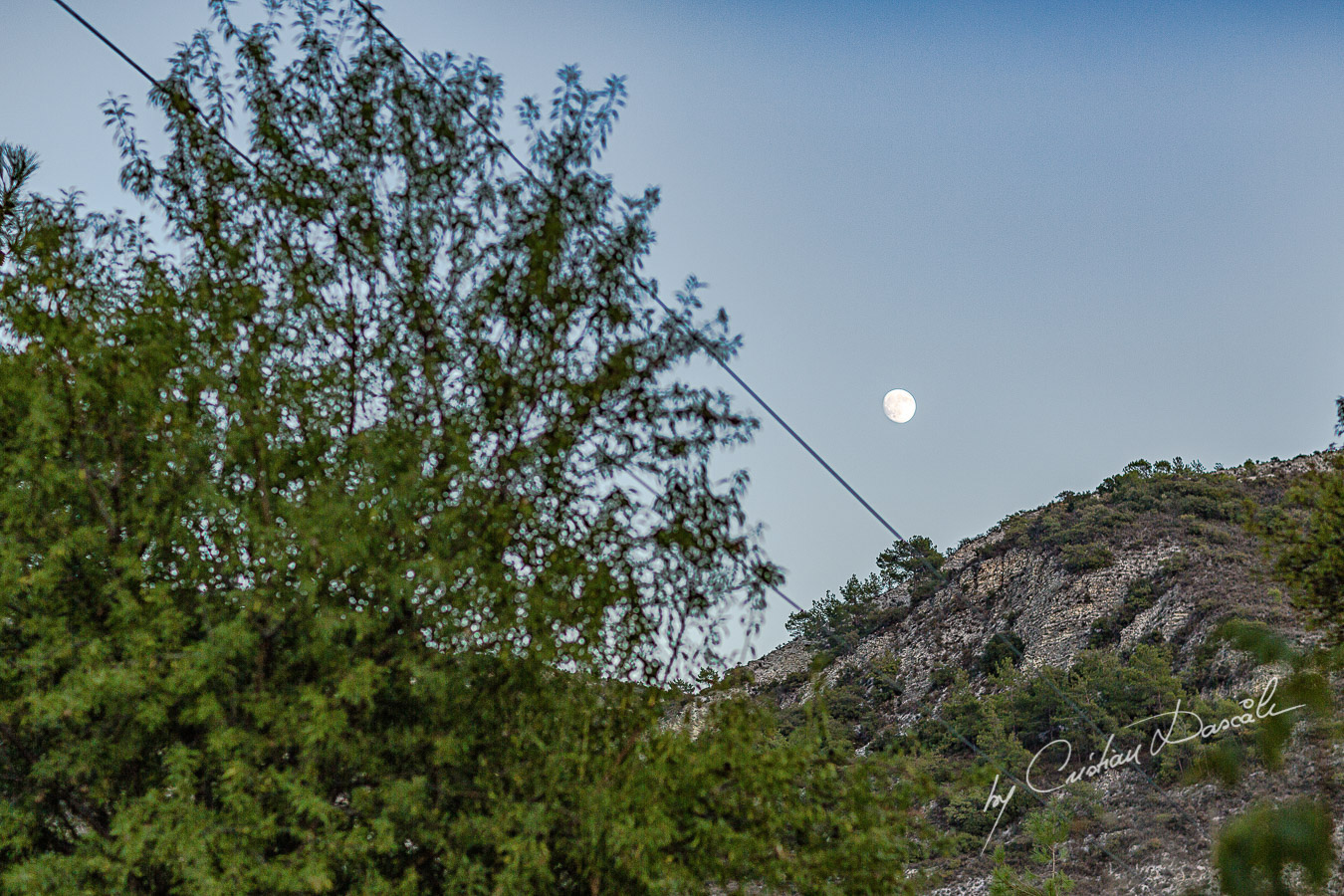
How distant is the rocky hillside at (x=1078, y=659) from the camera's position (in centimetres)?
1681

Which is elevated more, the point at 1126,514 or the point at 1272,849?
the point at 1126,514

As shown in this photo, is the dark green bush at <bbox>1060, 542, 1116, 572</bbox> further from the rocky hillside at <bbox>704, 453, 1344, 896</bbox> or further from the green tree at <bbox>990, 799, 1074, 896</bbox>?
the green tree at <bbox>990, 799, 1074, 896</bbox>

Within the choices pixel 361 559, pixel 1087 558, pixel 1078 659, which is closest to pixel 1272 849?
pixel 361 559

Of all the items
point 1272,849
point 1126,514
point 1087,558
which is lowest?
point 1272,849

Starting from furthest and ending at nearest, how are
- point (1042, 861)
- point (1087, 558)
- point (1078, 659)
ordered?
point (1087, 558) → point (1078, 659) → point (1042, 861)

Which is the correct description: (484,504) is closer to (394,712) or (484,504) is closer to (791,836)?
(394,712)

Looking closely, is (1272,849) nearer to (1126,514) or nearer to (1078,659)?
(1078,659)

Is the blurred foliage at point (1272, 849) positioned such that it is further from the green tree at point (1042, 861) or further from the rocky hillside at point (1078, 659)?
the green tree at point (1042, 861)

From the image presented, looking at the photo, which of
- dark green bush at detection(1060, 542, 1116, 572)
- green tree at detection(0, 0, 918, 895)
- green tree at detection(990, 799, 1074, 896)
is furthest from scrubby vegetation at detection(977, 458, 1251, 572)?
green tree at detection(0, 0, 918, 895)

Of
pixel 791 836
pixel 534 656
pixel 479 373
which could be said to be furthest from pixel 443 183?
pixel 791 836

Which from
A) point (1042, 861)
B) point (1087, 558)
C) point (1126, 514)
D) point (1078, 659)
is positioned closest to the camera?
point (1042, 861)

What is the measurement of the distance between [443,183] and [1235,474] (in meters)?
36.3

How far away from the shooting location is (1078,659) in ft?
80.8

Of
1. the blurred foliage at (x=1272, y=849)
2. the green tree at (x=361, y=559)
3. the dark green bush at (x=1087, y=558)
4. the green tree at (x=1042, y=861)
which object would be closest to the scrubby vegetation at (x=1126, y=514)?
the dark green bush at (x=1087, y=558)
